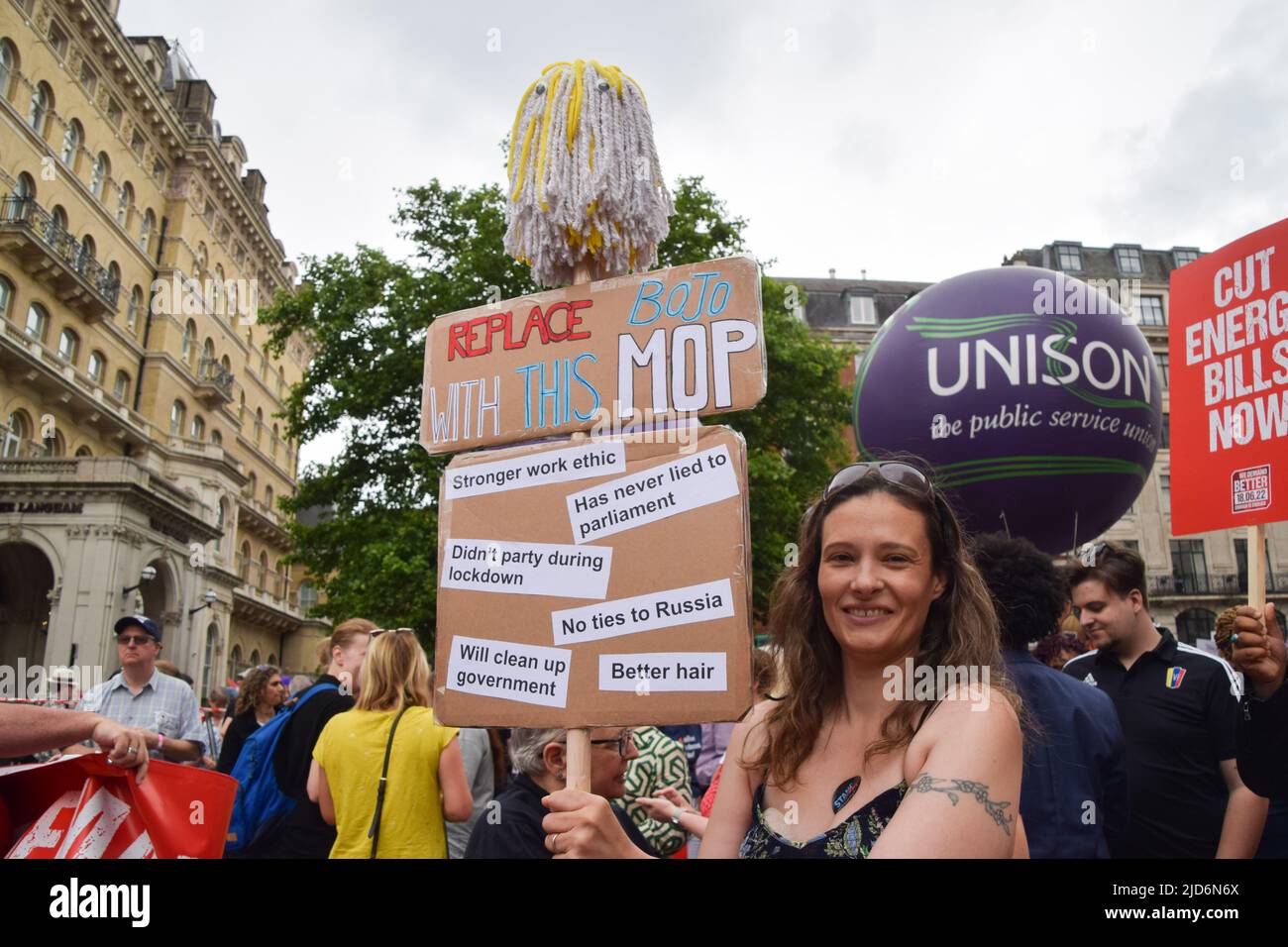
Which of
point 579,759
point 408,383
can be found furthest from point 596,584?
point 408,383

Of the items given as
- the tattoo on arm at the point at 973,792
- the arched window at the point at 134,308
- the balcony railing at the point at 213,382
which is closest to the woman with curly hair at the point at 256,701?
the tattoo on arm at the point at 973,792

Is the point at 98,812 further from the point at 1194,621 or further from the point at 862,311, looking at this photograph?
the point at 1194,621

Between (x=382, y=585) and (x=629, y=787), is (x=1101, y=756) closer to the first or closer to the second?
(x=629, y=787)

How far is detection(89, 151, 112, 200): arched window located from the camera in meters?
31.6

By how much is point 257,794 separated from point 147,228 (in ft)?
122

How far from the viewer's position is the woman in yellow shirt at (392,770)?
401cm

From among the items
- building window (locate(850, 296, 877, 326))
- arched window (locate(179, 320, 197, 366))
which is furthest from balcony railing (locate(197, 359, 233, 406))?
building window (locate(850, 296, 877, 326))

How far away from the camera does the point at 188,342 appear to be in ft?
128

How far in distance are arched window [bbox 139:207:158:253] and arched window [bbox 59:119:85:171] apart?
4.97 meters

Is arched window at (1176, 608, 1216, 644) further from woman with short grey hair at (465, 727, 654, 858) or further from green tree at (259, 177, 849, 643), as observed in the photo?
woman with short grey hair at (465, 727, 654, 858)

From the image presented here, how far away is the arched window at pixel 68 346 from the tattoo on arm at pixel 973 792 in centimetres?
3381

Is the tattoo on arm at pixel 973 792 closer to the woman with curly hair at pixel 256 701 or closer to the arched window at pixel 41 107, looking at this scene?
the woman with curly hair at pixel 256 701

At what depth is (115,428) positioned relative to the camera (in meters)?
32.0
